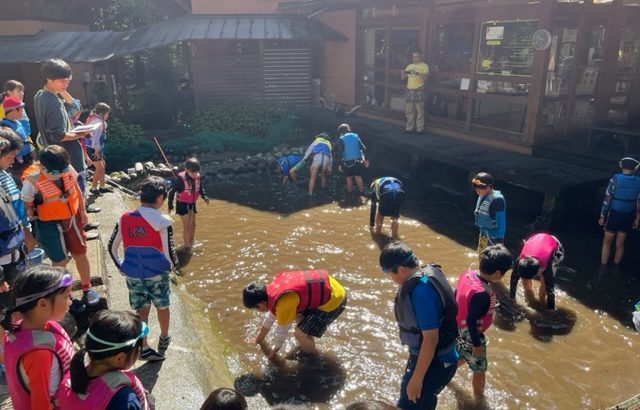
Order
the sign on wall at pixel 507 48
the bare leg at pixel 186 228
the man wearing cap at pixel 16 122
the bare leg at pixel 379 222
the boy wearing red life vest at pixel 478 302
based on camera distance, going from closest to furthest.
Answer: the boy wearing red life vest at pixel 478 302, the man wearing cap at pixel 16 122, the bare leg at pixel 186 228, the bare leg at pixel 379 222, the sign on wall at pixel 507 48

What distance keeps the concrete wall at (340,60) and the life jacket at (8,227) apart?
45.4 ft

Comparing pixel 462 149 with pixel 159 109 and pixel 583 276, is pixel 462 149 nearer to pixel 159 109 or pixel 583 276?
pixel 583 276

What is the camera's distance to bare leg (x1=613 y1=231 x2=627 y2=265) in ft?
23.5

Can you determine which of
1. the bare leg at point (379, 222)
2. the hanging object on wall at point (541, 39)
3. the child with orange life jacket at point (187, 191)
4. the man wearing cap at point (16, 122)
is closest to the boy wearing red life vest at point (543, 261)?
the bare leg at point (379, 222)

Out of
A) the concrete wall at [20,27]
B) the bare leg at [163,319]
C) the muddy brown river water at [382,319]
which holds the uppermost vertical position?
the concrete wall at [20,27]

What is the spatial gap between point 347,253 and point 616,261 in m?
4.25

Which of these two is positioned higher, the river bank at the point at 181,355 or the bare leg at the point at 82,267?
the bare leg at the point at 82,267

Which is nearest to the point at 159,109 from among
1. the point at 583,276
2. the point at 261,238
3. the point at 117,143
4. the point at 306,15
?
the point at 117,143

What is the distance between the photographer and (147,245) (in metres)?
4.32

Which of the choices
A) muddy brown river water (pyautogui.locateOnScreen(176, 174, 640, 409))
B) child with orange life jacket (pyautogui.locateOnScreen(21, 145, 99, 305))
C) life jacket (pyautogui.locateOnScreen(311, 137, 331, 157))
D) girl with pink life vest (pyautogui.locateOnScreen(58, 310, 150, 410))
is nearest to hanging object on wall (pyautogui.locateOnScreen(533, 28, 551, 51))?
muddy brown river water (pyautogui.locateOnScreen(176, 174, 640, 409))

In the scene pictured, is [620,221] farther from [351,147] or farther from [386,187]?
[351,147]

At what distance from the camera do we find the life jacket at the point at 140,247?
169 inches

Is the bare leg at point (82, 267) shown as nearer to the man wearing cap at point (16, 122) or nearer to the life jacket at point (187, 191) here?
the man wearing cap at point (16, 122)

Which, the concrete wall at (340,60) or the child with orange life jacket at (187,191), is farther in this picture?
the concrete wall at (340,60)
